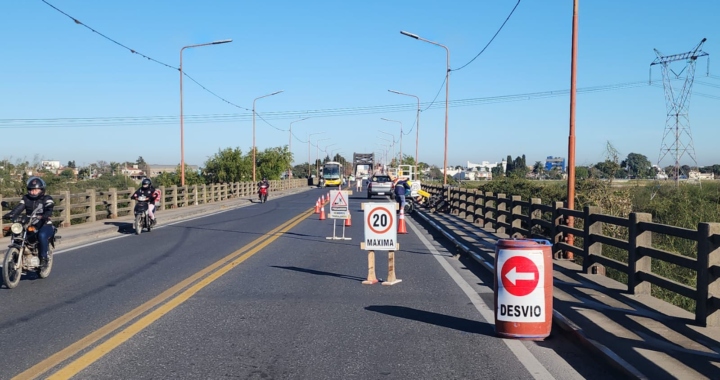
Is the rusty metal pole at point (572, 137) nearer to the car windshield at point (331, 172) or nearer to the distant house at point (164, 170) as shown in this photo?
the distant house at point (164, 170)

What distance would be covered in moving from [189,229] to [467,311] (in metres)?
14.4

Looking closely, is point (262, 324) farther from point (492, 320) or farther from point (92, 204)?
point (92, 204)

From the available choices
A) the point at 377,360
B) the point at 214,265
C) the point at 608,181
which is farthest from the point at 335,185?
the point at 377,360

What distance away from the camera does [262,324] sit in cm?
711

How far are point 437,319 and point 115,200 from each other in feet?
→ 62.5

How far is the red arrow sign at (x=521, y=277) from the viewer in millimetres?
6516

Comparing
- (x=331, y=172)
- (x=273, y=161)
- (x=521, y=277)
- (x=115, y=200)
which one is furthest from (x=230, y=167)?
(x=521, y=277)

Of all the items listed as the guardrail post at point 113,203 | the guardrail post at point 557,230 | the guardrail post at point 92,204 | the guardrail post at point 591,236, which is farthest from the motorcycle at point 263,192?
the guardrail post at point 591,236

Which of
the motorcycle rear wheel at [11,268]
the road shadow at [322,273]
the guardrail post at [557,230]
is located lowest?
the road shadow at [322,273]

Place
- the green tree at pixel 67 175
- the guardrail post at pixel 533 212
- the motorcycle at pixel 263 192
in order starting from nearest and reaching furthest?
1. the guardrail post at pixel 533 212
2. the green tree at pixel 67 175
3. the motorcycle at pixel 263 192

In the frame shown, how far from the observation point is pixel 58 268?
37.8ft

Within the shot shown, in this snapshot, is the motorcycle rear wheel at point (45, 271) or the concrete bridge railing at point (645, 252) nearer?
the concrete bridge railing at point (645, 252)

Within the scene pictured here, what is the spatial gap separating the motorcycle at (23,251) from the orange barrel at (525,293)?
714 cm

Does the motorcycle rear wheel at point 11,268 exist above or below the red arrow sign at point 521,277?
below
